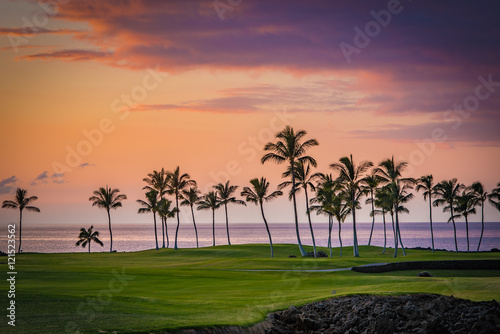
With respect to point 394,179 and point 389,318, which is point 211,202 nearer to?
point 394,179

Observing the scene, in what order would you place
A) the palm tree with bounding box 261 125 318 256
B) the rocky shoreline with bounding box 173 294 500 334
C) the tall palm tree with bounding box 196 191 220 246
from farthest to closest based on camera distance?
1. the tall palm tree with bounding box 196 191 220 246
2. the palm tree with bounding box 261 125 318 256
3. the rocky shoreline with bounding box 173 294 500 334

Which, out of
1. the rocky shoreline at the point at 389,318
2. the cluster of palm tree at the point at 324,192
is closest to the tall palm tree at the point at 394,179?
the cluster of palm tree at the point at 324,192

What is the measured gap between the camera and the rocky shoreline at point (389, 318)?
26.4 meters

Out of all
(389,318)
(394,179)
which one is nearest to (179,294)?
(389,318)

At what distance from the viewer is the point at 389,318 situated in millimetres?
26984

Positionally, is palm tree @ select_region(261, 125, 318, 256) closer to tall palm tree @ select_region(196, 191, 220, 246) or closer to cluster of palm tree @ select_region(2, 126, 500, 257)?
cluster of palm tree @ select_region(2, 126, 500, 257)

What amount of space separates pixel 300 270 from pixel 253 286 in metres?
16.0

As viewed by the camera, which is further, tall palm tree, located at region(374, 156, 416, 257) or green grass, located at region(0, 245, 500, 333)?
tall palm tree, located at region(374, 156, 416, 257)

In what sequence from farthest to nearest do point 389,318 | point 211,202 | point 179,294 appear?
point 211,202 → point 179,294 → point 389,318

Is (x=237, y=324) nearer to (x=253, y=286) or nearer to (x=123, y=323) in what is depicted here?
(x=123, y=323)

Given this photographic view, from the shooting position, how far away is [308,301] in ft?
102

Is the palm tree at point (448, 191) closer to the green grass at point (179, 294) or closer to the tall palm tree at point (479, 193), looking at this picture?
the tall palm tree at point (479, 193)

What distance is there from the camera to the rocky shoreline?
26.4m

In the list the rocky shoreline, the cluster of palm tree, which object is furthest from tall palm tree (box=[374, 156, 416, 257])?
the rocky shoreline
